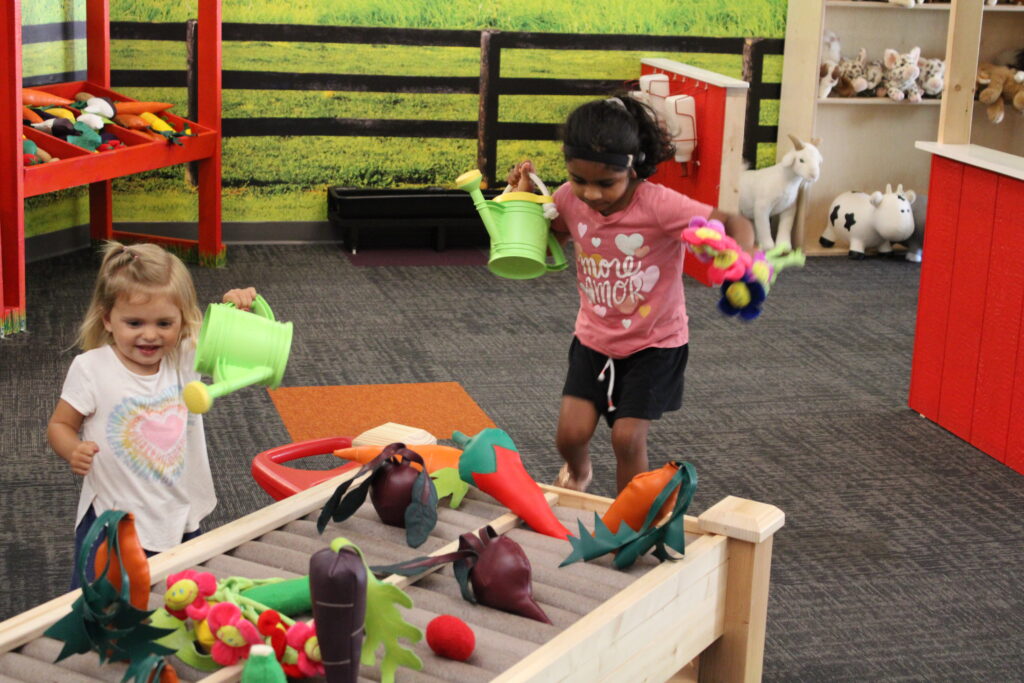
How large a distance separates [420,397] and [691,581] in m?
2.09

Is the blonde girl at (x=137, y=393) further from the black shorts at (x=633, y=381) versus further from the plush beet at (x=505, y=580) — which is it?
the black shorts at (x=633, y=381)

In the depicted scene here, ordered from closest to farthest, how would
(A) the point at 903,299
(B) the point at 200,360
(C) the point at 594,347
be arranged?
(B) the point at 200,360 < (C) the point at 594,347 < (A) the point at 903,299

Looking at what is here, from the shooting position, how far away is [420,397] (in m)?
3.84

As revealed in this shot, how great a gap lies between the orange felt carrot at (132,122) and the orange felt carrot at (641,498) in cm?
377

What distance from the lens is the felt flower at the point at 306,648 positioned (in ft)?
4.88

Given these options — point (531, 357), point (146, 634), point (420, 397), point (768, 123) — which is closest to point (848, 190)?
point (768, 123)

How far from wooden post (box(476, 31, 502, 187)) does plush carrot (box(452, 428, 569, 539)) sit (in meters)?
4.29

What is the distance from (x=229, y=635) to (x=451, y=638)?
267 millimetres

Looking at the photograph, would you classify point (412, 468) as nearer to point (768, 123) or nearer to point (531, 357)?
point (531, 357)

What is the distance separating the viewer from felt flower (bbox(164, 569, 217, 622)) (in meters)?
1.57

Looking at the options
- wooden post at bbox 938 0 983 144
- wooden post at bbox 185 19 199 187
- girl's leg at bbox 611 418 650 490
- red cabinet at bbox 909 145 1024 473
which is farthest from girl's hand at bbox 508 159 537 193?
wooden post at bbox 185 19 199 187

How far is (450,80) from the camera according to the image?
6.18m

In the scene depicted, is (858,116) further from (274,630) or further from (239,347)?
(274,630)

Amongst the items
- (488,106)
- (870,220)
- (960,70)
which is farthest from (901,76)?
(960,70)
